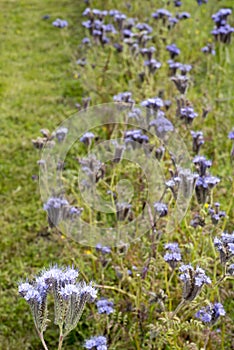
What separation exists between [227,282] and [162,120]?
3.06ft

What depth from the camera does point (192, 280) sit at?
1.83 m

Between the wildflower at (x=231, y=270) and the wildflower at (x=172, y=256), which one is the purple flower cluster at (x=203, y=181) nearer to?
the wildflower at (x=172, y=256)

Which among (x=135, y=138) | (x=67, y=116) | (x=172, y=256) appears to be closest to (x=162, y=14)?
(x=67, y=116)

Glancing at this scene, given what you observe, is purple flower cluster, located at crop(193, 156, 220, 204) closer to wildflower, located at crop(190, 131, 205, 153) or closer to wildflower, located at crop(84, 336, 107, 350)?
wildflower, located at crop(190, 131, 205, 153)

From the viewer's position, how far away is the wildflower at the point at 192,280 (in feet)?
5.96

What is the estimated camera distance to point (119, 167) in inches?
144

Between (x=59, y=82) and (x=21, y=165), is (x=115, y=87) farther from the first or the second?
(x=21, y=165)

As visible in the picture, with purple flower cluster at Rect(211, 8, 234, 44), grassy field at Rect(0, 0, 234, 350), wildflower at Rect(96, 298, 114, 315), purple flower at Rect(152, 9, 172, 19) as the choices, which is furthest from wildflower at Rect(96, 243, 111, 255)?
purple flower at Rect(152, 9, 172, 19)

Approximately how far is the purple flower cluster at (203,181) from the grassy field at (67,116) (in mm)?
79

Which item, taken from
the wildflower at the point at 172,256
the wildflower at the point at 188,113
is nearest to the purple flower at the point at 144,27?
the wildflower at the point at 188,113

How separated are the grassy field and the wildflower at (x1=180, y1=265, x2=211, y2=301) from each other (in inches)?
8.8

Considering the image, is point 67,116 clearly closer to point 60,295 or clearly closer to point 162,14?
point 162,14

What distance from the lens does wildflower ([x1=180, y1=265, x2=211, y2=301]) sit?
1.82 meters

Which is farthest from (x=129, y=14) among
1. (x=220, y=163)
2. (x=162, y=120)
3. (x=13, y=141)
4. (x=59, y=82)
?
(x=162, y=120)
